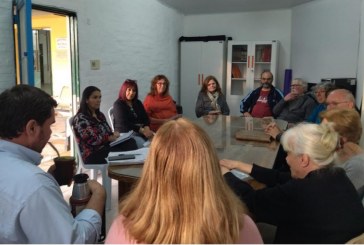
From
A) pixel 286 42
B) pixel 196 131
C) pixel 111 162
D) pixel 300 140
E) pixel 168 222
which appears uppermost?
pixel 286 42

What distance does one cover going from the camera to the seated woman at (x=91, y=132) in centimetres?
322

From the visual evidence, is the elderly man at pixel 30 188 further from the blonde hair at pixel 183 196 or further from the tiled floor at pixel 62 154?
the tiled floor at pixel 62 154

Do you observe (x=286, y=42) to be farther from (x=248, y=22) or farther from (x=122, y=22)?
(x=122, y=22)

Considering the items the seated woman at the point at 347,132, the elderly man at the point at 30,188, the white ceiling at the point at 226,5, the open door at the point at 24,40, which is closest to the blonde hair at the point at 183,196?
the elderly man at the point at 30,188

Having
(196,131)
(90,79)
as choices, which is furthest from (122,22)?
(196,131)

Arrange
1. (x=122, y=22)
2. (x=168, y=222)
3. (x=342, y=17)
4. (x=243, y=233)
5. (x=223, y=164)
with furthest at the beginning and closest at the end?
(x=342, y=17) → (x=122, y=22) → (x=223, y=164) → (x=243, y=233) → (x=168, y=222)

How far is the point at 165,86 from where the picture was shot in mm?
4570

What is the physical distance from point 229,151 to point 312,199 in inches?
43.1

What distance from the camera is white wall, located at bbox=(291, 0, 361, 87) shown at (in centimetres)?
543

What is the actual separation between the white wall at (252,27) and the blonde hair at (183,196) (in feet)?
21.2

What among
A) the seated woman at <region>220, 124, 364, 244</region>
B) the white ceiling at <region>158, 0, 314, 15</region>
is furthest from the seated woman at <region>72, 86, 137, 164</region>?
the white ceiling at <region>158, 0, 314, 15</region>

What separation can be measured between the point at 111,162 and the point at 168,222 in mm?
1247

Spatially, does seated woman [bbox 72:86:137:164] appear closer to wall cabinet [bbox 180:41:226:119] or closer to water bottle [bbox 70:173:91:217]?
water bottle [bbox 70:173:91:217]

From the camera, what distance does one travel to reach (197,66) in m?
7.26
